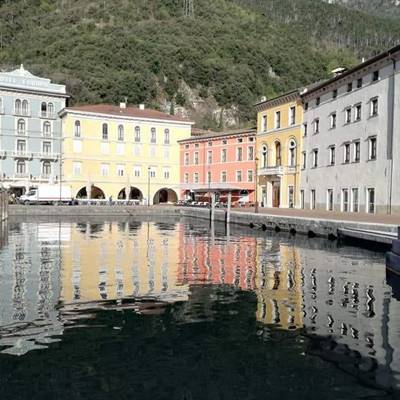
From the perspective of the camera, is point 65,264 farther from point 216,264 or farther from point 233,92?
point 233,92

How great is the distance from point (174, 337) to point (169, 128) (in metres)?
68.8

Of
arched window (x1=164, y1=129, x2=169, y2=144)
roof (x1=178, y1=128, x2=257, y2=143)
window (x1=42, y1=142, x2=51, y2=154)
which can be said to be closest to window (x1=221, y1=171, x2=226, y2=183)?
roof (x1=178, y1=128, x2=257, y2=143)

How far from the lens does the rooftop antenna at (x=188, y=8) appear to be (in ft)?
466

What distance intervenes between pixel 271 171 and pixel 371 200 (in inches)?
738

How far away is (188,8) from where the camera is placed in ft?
474

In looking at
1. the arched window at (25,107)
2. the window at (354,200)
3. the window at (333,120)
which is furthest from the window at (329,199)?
the arched window at (25,107)

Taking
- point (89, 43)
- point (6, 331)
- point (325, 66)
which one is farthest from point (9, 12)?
point (6, 331)

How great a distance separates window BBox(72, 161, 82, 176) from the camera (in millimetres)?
71750

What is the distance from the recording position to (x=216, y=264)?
21266mm

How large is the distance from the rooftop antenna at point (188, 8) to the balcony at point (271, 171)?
90.3 meters

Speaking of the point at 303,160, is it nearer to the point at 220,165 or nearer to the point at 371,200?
the point at 371,200

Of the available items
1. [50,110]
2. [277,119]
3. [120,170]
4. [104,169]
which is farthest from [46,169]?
[277,119]

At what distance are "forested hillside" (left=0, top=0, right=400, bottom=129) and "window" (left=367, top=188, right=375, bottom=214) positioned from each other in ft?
224

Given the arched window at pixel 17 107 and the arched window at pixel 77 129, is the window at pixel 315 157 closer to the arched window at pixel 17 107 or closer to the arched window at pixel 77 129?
the arched window at pixel 77 129
